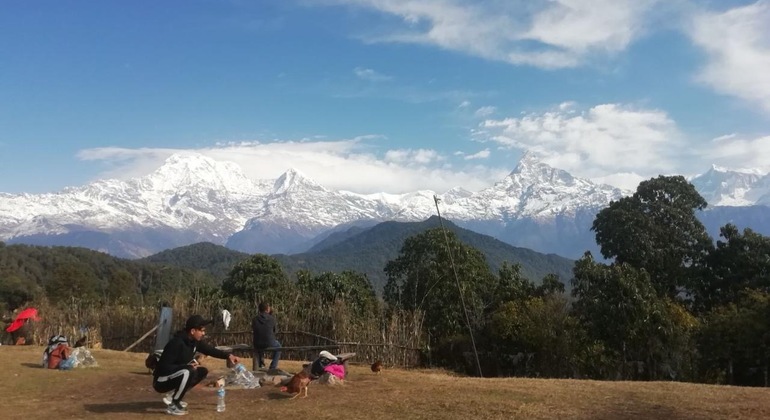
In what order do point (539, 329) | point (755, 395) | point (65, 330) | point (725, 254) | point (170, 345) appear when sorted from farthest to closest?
1. point (725, 254)
2. point (539, 329)
3. point (65, 330)
4. point (755, 395)
5. point (170, 345)

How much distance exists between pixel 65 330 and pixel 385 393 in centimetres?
1775

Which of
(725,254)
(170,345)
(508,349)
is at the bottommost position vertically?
(508,349)

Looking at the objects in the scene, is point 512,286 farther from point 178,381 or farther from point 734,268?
point 178,381

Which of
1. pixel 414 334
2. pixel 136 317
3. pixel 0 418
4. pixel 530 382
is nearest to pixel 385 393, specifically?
pixel 530 382

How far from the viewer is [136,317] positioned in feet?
78.9

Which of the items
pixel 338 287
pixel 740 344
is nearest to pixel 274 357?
pixel 740 344

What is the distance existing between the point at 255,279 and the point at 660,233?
22431 mm

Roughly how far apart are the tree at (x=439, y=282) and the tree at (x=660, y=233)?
6.97m

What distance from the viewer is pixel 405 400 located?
10336 mm

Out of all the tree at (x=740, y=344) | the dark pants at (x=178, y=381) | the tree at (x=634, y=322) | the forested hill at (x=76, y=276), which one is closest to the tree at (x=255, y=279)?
the forested hill at (x=76, y=276)

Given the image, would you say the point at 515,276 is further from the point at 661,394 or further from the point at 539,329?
the point at 661,394

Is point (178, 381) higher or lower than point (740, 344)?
higher

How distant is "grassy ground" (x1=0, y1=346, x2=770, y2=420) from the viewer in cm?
936

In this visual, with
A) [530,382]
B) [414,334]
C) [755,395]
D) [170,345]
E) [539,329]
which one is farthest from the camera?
[539,329]
